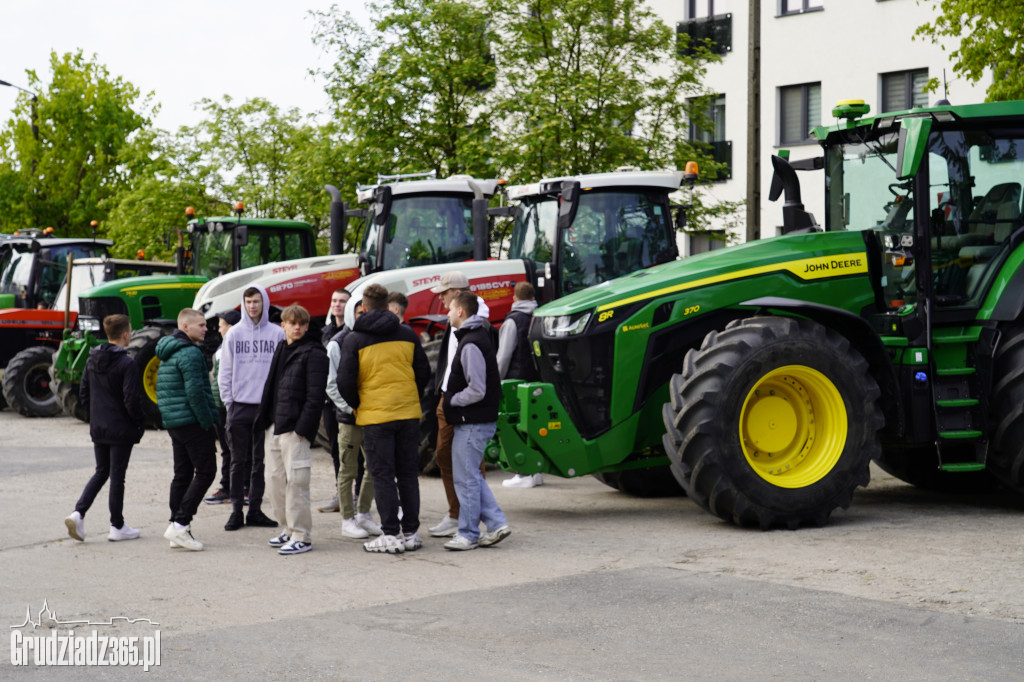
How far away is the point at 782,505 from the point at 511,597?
2.83 m

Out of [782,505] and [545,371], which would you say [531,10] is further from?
[782,505]

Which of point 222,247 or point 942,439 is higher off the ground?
point 222,247

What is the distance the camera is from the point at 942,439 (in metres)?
9.83

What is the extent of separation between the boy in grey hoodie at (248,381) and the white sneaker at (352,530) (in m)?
0.81

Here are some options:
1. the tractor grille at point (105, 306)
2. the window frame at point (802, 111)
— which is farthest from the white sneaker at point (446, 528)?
the window frame at point (802, 111)

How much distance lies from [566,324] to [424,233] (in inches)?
218

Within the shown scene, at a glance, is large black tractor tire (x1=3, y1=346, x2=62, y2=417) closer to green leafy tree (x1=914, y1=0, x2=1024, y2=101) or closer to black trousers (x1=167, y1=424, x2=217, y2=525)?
black trousers (x1=167, y1=424, x2=217, y2=525)

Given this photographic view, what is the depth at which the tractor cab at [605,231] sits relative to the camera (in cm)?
1295

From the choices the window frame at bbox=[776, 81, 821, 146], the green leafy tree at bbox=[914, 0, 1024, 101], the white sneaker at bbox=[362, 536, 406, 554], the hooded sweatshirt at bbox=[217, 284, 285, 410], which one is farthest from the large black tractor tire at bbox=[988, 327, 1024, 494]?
the window frame at bbox=[776, 81, 821, 146]

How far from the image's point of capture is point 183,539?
907 centimetres

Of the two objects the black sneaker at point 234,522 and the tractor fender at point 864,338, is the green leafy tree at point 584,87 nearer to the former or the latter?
the tractor fender at point 864,338

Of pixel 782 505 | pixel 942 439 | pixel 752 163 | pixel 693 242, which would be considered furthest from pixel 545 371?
pixel 693 242

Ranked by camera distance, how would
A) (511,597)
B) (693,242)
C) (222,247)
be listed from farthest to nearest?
(693,242) → (222,247) → (511,597)

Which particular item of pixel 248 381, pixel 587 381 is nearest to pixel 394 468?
pixel 587 381
